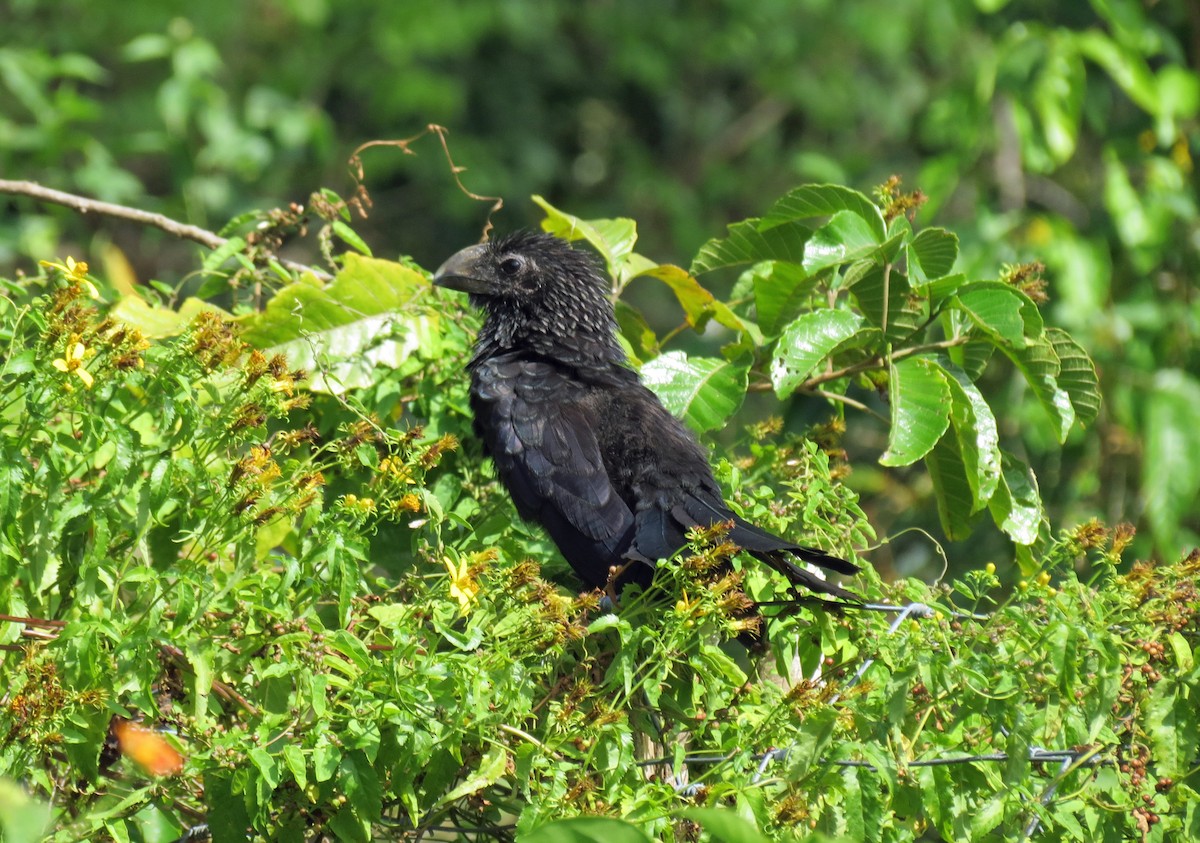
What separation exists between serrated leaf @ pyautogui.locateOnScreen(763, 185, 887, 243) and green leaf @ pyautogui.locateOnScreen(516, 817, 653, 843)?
175 cm

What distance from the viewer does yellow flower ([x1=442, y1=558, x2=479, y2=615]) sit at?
6.77ft

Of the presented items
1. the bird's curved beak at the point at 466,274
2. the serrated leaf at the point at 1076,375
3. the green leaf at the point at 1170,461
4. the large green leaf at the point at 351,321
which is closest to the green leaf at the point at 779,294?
the serrated leaf at the point at 1076,375

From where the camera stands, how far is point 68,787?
2.15 metres

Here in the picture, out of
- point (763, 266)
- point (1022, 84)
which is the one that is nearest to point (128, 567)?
point (763, 266)

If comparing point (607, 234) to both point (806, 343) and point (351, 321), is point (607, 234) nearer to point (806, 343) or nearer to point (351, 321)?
point (351, 321)

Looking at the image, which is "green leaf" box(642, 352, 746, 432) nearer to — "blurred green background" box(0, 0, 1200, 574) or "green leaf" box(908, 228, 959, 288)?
"green leaf" box(908, 228, 959, 288)

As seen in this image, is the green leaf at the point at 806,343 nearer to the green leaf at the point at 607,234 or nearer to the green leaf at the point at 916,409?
the green leaf at the point at 916,409

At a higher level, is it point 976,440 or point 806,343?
point 806,343

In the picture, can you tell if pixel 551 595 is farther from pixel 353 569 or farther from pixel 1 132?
pixel 1 132

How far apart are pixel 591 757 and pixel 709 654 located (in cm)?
30

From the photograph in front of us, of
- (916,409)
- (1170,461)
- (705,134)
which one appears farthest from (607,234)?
(705,134)

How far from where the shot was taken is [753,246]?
318 cm

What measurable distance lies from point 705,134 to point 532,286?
7893 mm

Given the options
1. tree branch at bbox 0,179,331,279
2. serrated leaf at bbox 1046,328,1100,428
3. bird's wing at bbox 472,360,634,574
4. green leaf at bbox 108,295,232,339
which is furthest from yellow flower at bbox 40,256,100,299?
serrated leaf at bbox 1046,328,1100,428
